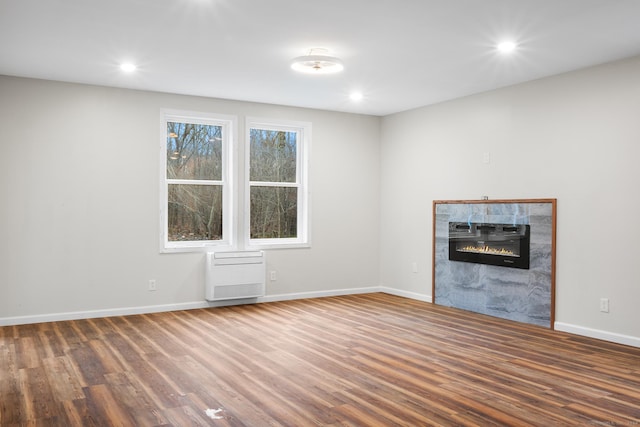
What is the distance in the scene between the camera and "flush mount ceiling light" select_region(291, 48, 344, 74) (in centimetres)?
459

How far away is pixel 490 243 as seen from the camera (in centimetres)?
600

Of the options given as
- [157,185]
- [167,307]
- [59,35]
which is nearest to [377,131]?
[157,185]

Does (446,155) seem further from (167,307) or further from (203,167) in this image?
(167,307)

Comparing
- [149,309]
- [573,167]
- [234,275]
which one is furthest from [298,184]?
[573,167]

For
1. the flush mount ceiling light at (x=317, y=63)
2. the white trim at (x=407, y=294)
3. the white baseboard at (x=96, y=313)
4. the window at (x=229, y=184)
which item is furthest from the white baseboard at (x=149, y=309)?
the flush mount ceiling light at (x=317, y=63)

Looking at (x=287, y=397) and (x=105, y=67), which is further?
(x=105, y=67)

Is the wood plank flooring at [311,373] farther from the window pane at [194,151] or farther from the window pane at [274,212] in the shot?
the window pane at [194,151]

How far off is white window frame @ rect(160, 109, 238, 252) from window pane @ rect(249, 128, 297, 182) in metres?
0.31

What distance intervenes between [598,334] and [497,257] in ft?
4.25

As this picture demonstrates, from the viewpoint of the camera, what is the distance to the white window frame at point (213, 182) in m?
6.22

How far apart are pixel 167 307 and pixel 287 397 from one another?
3.22m

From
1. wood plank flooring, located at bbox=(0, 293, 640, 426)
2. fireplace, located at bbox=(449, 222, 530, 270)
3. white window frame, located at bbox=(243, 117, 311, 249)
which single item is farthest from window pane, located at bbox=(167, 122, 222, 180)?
fireplace, located at bbox=(449, 222, 530, 270)

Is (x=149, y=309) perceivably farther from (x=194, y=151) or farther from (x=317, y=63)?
(x=317, y=63)

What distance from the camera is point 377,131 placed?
25.3 feet
